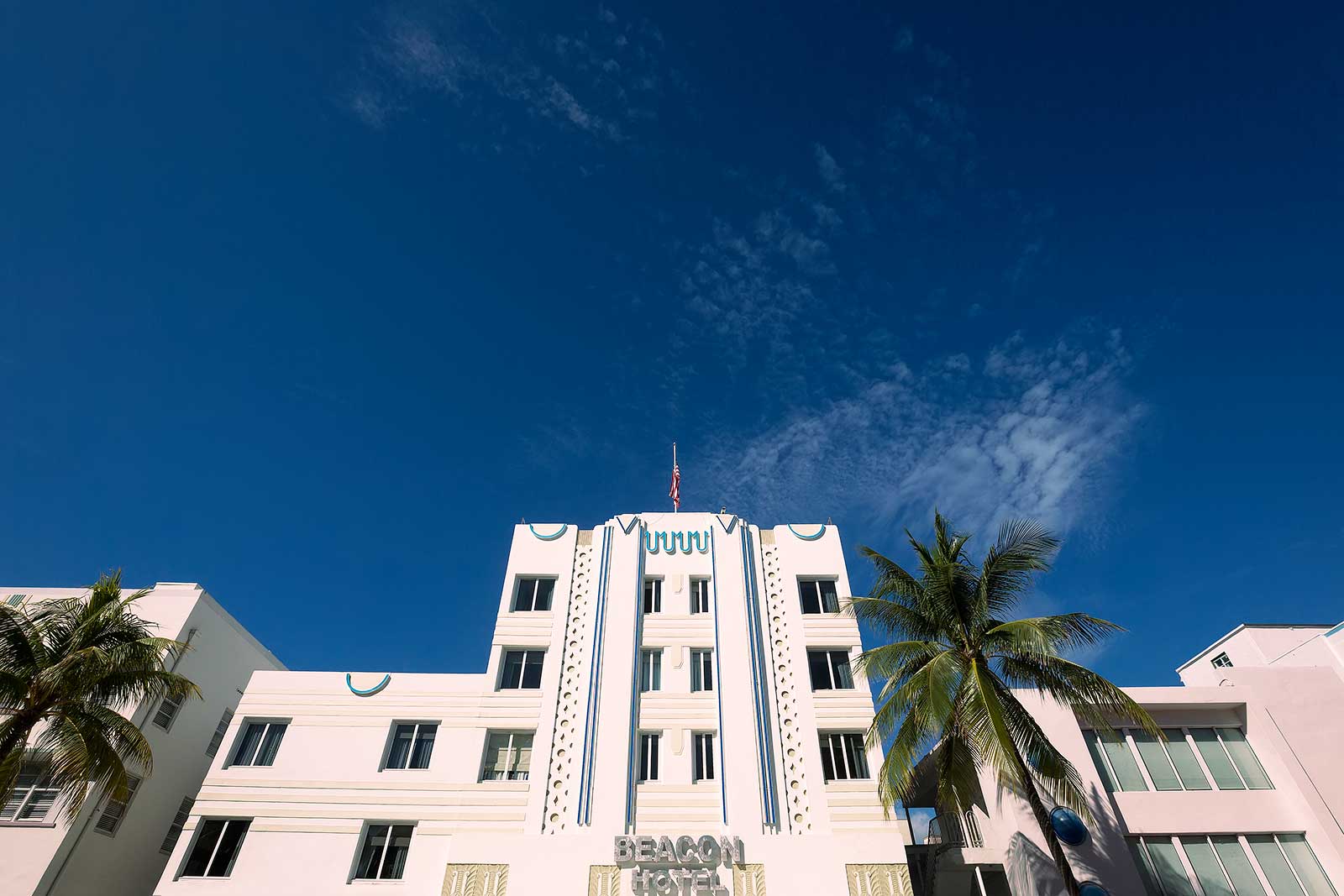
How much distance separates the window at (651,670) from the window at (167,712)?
21.4 metres

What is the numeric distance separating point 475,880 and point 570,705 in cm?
690

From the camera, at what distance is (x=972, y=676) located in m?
22.9

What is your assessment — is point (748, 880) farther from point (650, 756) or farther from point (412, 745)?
point (412, 745)

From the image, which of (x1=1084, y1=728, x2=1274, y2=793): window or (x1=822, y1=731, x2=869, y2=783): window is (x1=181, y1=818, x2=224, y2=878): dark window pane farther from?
(x1=1084, y1=728, x2=1274, y2=793): window

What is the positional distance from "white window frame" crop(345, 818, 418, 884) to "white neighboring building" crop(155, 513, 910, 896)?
0.07m

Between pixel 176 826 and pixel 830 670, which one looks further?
pixel 176 826

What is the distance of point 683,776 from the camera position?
26859mm

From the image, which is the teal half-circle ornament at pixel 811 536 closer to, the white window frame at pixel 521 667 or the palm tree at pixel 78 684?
the white window frame at pixel 521 667

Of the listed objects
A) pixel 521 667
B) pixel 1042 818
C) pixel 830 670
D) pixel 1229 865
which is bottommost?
pixel 1229 865

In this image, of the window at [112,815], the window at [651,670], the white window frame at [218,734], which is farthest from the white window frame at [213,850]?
the window at [651,670]

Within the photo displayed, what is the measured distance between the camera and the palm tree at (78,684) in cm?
2281

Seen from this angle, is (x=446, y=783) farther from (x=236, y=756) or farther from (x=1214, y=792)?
(x=1214, y=792)

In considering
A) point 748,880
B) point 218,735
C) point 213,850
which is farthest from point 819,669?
point 218,735

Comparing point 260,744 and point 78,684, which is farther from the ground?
point 78,684
